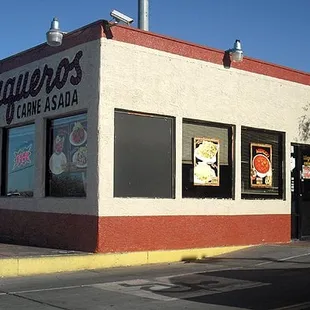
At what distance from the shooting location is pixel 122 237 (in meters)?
12.2

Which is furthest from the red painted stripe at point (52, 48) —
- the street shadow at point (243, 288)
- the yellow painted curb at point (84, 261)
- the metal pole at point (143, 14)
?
the street shadow at point (243, 288)

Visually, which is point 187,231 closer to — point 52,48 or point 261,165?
point 261,165

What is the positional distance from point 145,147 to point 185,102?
5.13ft

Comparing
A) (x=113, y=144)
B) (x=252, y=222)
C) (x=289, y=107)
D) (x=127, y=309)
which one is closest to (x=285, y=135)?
(x=289, y=107)

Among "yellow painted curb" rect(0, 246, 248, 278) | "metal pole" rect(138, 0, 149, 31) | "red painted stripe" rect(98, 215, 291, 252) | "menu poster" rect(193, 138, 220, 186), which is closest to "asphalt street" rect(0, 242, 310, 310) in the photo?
"yellow painted curb" rect(0, 246, 248, 278)

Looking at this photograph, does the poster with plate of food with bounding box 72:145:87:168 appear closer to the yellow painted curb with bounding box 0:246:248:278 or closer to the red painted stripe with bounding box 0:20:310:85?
the yellow painted curb with bounding box 0:246:248:278

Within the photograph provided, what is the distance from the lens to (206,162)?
1393cm

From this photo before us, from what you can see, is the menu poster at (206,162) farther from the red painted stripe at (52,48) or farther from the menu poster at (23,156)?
the menu poster at (23,156)

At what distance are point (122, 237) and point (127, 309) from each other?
4536 mm

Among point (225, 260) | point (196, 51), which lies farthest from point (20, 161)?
point (225, 260)

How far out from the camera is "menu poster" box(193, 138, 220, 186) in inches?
541

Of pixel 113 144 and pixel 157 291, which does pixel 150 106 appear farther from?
pixel 157 291

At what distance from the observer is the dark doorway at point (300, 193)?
15.9 meters

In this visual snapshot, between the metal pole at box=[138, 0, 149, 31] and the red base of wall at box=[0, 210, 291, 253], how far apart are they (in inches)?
206
